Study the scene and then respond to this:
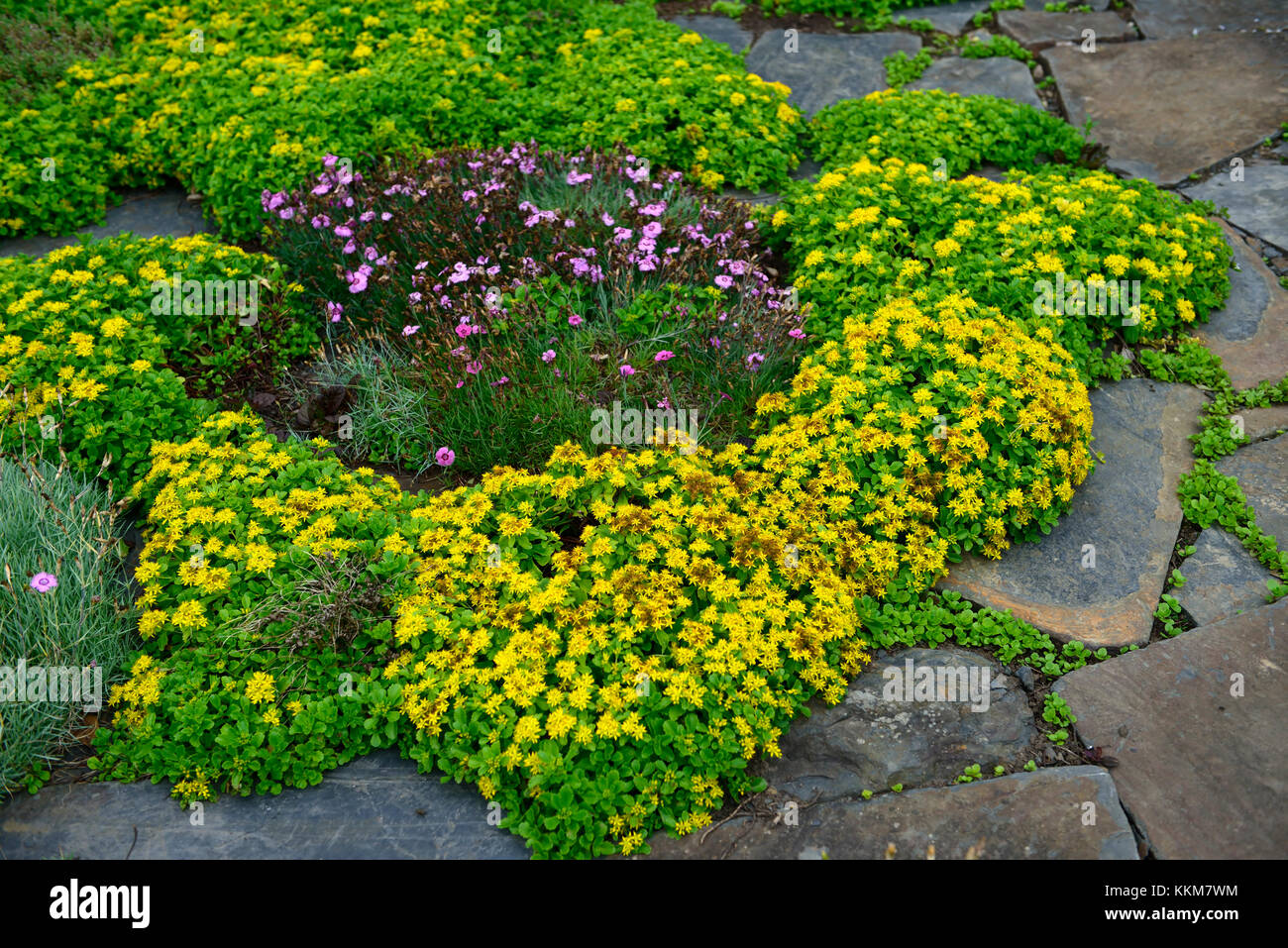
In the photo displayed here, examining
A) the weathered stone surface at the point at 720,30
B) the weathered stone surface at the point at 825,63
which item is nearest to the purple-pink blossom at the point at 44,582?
the weathered stone surface at the point at 825,63

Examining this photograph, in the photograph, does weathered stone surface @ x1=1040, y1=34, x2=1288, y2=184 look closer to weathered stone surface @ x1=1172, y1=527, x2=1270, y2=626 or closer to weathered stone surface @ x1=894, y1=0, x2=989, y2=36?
weathered stone surface @ x1=894, y1=0, x2=989, y2=36

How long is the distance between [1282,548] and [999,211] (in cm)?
220

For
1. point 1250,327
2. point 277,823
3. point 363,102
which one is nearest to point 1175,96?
point 1250,327

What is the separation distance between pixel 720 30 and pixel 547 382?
4684 millimetres

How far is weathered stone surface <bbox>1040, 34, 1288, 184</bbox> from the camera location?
20.1ft

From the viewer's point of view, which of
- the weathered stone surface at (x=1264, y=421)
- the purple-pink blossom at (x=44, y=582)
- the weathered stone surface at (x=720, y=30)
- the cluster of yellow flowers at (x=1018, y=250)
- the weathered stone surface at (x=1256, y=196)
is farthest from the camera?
the weathered stone surface at (x=720, y=30)

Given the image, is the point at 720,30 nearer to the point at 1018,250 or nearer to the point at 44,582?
the point at 1018,250

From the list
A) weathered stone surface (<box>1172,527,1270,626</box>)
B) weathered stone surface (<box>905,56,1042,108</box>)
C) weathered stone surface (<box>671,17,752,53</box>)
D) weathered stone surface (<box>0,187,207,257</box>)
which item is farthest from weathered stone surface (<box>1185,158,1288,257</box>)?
weathered stone surface (<box>0,187,207,257</box>)

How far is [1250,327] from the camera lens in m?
4.94

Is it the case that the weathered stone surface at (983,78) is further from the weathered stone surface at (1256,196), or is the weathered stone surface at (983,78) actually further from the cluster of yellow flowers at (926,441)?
the cluster of yellow flowers at (926,441)

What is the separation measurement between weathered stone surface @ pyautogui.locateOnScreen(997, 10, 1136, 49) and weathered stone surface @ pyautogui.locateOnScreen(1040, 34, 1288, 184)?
177mm

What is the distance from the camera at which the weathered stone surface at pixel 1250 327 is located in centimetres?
470

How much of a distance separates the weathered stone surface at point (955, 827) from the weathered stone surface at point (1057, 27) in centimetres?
629

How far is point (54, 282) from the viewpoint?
4.68 m
